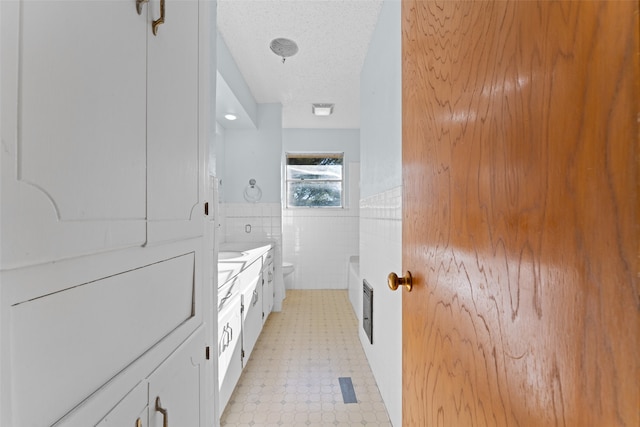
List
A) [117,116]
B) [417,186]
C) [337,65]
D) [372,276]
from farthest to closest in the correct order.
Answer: [337,65], [372,276], [417,186], [117,116]

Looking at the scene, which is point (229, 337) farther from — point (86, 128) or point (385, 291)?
point (86, 128)

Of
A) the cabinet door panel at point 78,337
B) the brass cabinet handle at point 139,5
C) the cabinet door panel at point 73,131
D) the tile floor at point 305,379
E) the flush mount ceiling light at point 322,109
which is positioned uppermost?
the flush mount ceiling light at point 322,109

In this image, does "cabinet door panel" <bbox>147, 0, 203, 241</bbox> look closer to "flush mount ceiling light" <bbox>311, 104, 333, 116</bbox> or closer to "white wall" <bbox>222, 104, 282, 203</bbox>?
"white wall" <bbox>222, 104, 282, 203</bbox>

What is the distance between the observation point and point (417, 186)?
2.79 feet

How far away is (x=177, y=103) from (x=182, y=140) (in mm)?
102

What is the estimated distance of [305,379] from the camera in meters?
2.11

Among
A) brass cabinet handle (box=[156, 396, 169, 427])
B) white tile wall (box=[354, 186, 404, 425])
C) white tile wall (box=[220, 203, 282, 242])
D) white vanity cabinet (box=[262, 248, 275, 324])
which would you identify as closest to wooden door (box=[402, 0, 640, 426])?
brass cabinet handle (box=[156, 396, 169, 427])

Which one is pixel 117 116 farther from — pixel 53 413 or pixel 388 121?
pixel 388 121

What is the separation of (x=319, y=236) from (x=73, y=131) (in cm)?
424

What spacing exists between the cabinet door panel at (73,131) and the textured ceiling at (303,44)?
1594 mm

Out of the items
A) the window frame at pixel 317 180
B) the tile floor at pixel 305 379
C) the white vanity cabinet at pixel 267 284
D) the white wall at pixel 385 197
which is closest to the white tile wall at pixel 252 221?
the white vanity cabinet at pixel 267 284

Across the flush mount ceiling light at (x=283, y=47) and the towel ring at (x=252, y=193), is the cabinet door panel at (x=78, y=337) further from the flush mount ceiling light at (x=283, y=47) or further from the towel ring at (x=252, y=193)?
the towel ring at (x=252, y=193)

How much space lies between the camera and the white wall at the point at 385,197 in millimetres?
1572

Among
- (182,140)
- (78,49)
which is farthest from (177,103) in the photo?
Result: (78,49)
